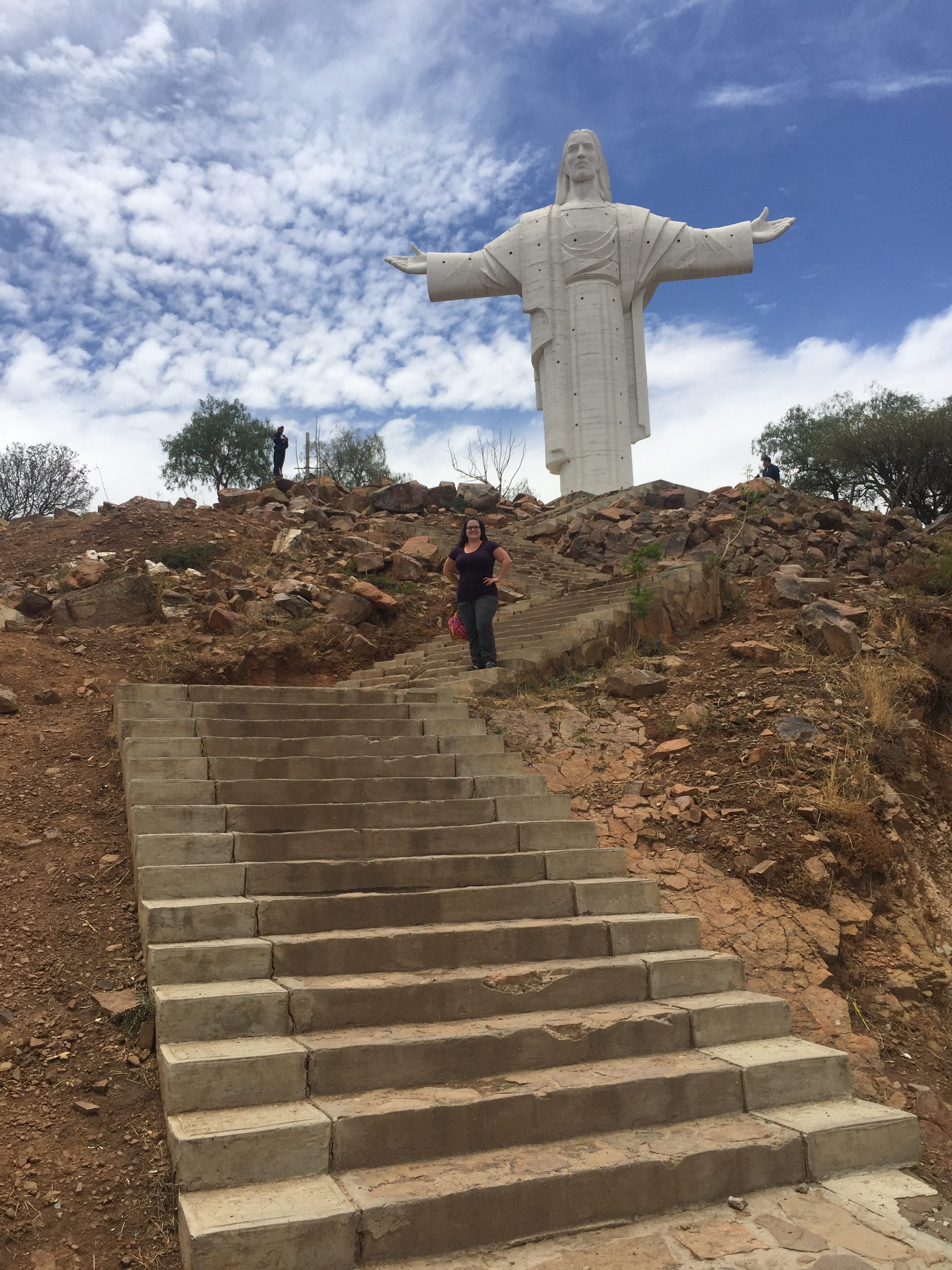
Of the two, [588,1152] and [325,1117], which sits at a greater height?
[325,1117]

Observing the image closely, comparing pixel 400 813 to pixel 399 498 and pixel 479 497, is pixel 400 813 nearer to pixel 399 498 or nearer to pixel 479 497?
pixel 399 498

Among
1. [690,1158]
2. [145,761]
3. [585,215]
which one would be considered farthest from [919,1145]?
[585,215]

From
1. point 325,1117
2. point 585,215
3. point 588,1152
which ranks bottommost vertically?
point 588,1152

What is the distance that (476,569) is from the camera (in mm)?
8094

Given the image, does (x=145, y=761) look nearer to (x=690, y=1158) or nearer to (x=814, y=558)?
(x=690, y=1158)

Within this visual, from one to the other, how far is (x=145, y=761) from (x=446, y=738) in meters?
2.00

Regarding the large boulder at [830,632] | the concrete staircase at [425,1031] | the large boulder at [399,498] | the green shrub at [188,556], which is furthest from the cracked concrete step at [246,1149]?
the large boulder at [399,498]

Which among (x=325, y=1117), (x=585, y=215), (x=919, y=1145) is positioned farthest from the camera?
(x=585, y=215)

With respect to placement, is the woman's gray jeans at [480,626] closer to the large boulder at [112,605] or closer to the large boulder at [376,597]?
the large boulder at [376,597]

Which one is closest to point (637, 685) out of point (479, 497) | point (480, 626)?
point (480, 626)

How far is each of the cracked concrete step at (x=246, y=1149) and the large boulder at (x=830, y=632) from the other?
6270 millimetres

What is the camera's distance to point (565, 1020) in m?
4.02

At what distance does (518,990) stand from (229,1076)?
1274mm

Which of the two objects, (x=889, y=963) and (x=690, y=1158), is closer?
(x=690, y=1158)
